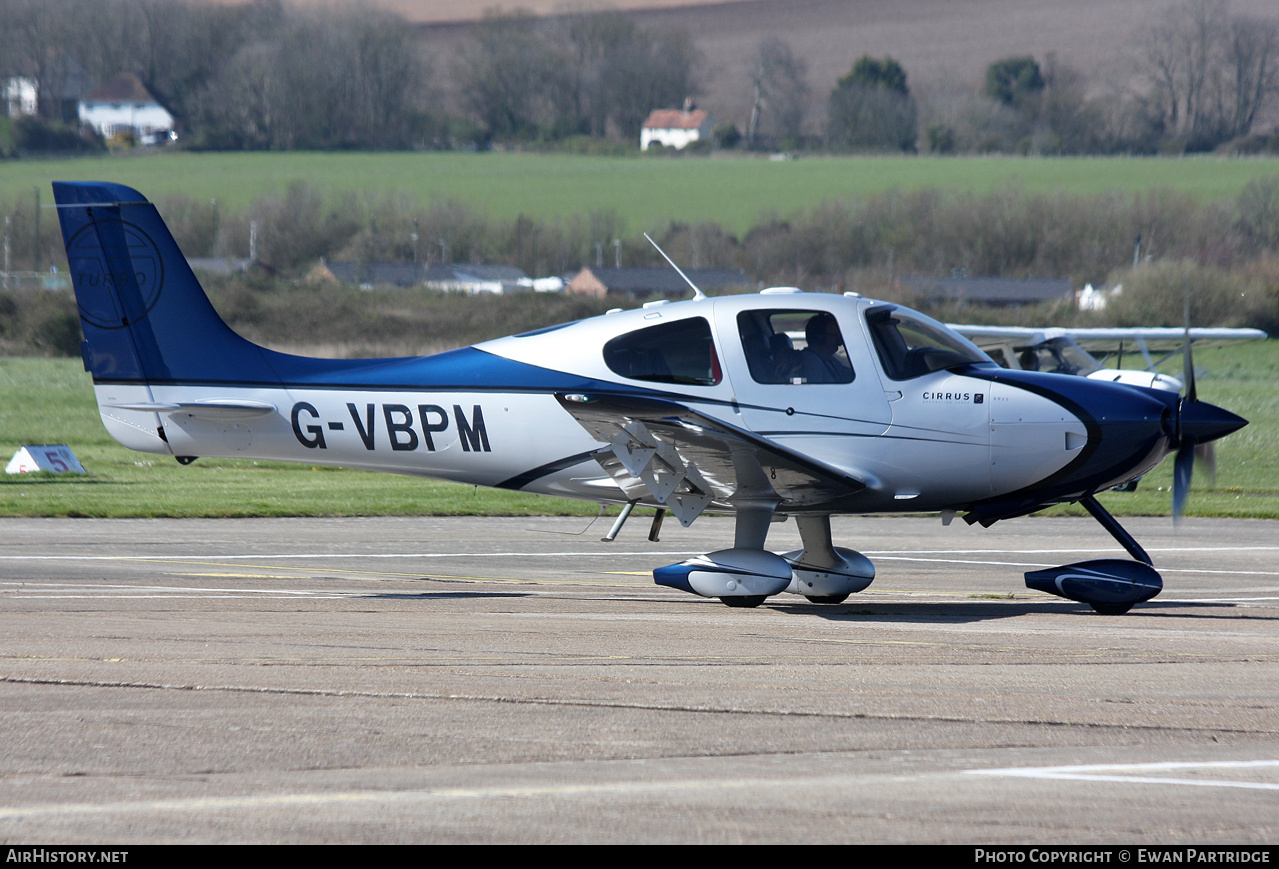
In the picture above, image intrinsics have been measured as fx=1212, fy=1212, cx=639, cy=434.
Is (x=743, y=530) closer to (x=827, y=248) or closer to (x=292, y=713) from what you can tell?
(x=292, y=713)

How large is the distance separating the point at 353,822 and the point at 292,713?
155 cm

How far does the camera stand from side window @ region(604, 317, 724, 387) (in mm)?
9156

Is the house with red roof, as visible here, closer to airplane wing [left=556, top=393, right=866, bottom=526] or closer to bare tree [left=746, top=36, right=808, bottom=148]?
bare tree [left=746, top=36, right=808, bottom=148]

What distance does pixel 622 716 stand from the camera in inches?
203

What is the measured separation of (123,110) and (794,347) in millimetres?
50999

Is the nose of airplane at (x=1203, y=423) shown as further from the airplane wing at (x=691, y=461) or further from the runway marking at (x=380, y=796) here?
the runway marking at (x=380, y=796)

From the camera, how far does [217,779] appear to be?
415 cm

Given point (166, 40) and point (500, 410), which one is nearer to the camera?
point (500, 410)

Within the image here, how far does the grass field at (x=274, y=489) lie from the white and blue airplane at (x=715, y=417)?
453 centimetres

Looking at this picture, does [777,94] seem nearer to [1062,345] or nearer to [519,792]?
[1062,345]

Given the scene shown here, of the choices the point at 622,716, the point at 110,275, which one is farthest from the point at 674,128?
the point at 622,716

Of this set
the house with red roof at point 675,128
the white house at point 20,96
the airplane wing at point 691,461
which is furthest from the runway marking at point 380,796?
the house with red roof at point 675,128

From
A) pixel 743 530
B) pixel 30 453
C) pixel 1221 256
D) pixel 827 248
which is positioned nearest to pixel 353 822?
pixel 743 530

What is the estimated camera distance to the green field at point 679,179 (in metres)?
83.6
